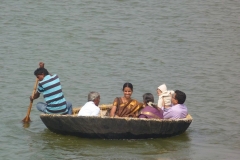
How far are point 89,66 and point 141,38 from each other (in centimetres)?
298

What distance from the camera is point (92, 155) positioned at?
9203 mm

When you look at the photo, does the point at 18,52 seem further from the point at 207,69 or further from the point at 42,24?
the point at 207,69

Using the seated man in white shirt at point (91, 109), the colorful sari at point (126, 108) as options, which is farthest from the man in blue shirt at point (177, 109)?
the seated man in white shirt at point (91, 109)

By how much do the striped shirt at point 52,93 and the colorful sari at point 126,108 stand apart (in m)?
0.80

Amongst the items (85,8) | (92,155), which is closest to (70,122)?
(92,155)

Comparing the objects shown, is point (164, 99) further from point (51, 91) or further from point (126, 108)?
point (51, 91)

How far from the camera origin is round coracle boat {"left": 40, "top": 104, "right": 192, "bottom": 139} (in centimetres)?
946

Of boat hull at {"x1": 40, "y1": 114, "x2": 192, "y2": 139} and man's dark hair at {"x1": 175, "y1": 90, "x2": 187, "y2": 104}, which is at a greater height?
man's dark hair at {"x1": 175, "y1": 90, "x2": 187, "y2": 104}

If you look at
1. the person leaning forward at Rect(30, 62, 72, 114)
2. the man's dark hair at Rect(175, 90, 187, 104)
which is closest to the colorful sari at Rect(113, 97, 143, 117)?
the man's dark hair at Rect(175, 90, 187, 104)

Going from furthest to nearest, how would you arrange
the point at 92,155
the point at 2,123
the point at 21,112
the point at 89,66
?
the point at 89,66
the point at 21,112
the point at 2,123
the point at 92,155

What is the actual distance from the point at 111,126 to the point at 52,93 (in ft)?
3.39

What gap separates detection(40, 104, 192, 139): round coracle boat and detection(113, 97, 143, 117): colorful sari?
1.08ft

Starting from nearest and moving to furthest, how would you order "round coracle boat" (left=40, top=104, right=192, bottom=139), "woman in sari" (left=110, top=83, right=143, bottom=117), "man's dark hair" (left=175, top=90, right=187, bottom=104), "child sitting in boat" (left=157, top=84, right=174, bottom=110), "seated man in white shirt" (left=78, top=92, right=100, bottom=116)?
"round coracle boat" (left=40, top=104, right=192, bottom=139) → "seated man in white shirt" (left=78, top=92, right=100, bottom=116) → "woman in sari" (left=110, top=83, right=143, bottom=117) → "man's dark hair" (left=175, top=90, right=187, bottom=104) → "child sitting in boat" (left=157, top=84, right=174, bottom=110)

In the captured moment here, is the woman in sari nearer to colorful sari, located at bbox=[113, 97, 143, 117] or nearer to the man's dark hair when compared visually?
colorful sari, located at bbox=[113, 97, 143, 117]
